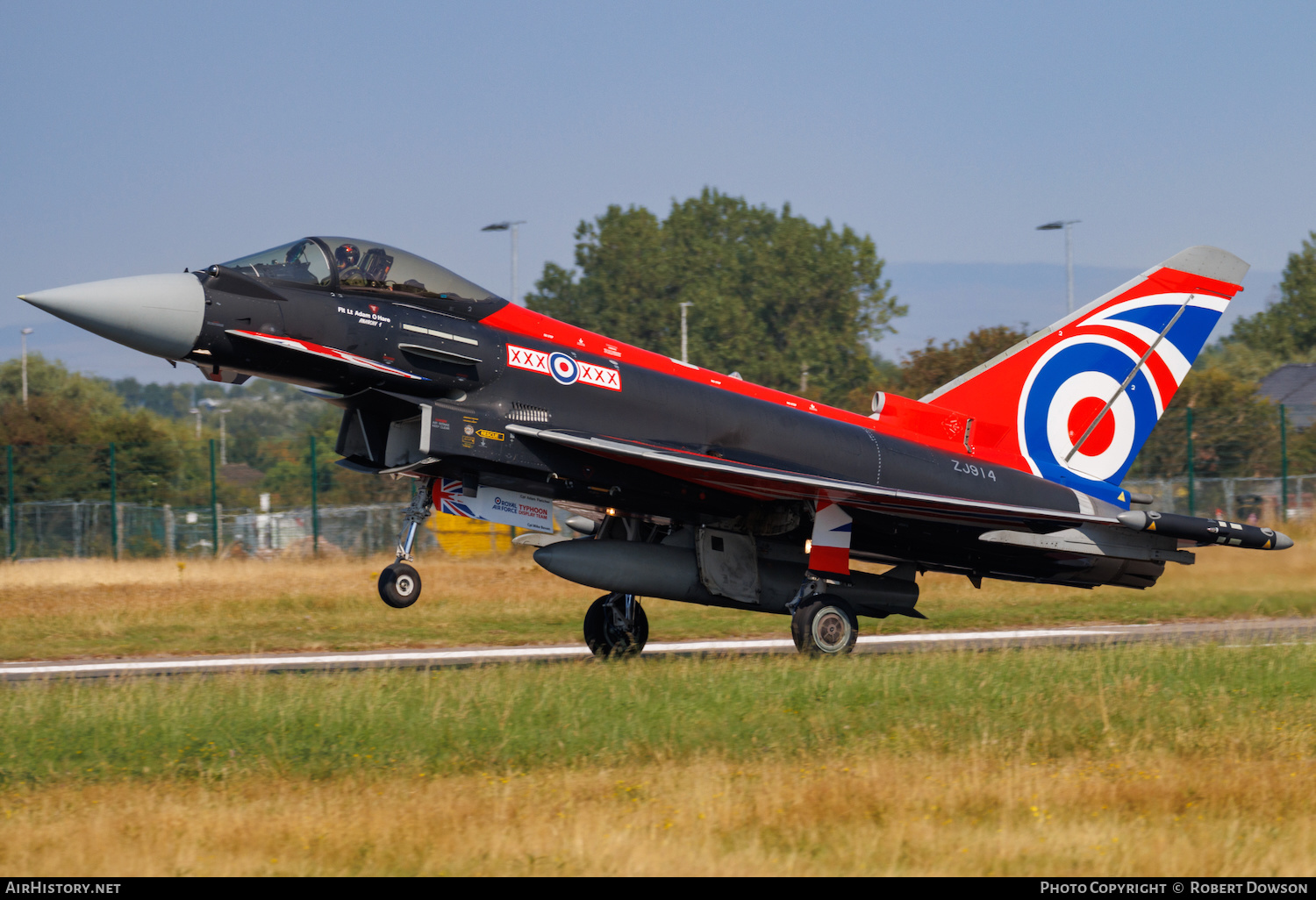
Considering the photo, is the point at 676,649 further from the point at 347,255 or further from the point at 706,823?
the point at 706,823

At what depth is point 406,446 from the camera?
13.2 m

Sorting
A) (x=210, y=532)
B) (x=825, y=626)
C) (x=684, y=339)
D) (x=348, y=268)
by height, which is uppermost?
(x=684, y=339)

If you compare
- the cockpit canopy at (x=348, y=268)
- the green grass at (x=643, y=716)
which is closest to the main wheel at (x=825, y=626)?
the green grass at (x=643, y=716)

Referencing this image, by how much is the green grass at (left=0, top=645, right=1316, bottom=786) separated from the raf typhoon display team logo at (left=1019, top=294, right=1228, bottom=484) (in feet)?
13.6

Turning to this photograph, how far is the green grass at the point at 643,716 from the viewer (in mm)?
8969

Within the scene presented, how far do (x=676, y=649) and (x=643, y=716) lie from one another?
21.8ft

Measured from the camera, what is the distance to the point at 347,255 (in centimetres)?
1277

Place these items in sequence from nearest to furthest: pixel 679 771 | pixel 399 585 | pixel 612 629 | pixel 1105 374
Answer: pixel 679 771 < pixel 399 585 < pixel 612 629 < pixel 1105 374

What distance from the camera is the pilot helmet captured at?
1271 cm

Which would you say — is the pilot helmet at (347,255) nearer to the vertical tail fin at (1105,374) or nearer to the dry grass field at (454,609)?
the dry grass field at (454,609)

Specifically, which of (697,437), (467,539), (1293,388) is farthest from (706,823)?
(1293,388)

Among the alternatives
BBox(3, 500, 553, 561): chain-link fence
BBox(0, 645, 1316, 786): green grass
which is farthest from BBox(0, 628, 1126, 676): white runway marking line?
BBox(3, 500, 553, 561): chain-link fence

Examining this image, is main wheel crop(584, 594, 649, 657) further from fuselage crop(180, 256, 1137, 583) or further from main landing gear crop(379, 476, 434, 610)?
main landing gear crop(379, 476, 434, 610)

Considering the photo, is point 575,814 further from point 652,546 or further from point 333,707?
point 652,546
